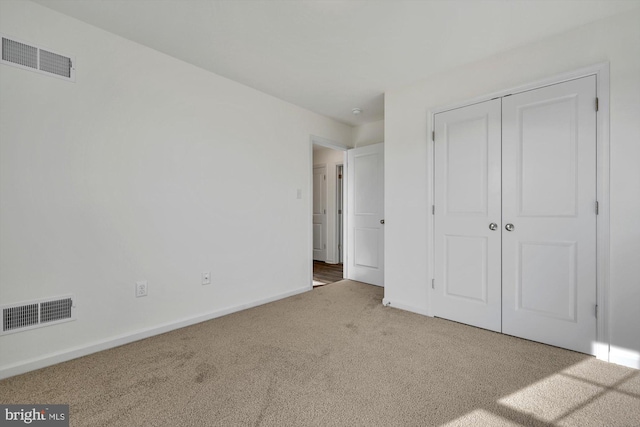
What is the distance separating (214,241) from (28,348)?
148 centimetres

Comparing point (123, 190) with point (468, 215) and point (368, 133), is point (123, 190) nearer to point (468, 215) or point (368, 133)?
point (468, 215)

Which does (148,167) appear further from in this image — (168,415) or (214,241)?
(168,415)

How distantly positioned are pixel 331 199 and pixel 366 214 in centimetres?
171

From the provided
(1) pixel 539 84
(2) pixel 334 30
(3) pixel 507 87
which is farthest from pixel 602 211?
(2) pixel 334 30

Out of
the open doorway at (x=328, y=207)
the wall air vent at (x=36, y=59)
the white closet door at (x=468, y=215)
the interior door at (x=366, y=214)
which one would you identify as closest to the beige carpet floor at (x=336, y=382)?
the white closet door at (x=468, y=215)

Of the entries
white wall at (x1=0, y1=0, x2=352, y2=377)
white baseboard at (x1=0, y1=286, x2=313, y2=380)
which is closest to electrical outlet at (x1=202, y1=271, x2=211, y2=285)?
white wall at (x1=0, y1=0, x2=352, y2=377)

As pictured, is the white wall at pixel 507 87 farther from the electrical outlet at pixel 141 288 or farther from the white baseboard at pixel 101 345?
the electrical outlet at pixel 141 288

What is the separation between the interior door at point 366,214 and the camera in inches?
166

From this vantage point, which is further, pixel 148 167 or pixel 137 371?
pixel 148 167

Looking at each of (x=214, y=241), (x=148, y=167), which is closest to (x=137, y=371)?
(x=214, y=241)

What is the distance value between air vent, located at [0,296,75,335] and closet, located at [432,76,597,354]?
312cm

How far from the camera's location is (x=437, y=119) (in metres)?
2.92

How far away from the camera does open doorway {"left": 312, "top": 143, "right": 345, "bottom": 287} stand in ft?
19.5

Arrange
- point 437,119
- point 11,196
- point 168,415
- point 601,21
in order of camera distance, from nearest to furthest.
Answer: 1. point 168,415
2. point 11,196
3. point 601,21
4. point 437,119
